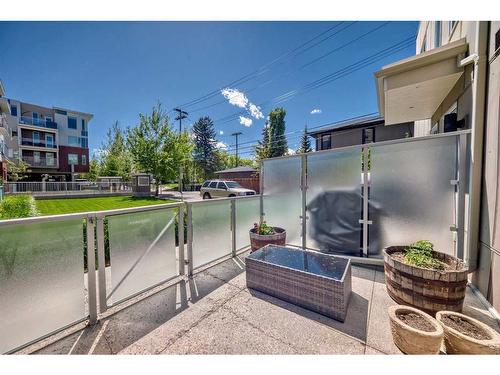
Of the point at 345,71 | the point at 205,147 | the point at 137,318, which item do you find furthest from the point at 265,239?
the point at 205,147

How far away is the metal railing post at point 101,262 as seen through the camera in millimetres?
2164

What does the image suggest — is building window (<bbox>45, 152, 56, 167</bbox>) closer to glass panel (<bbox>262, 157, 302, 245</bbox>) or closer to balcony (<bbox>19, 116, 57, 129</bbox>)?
balcony (<bbox>19, 116, 57, 129</bbox>)

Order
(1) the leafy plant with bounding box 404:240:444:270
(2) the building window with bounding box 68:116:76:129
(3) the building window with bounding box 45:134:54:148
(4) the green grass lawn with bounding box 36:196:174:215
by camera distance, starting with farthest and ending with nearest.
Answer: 1. (2) the building window with bounding box 68:116:76:129
2. (3) the building window with bounding box 45:134:54:148
3. (4) the green grass lawn with bounding box 36:196:174:215
4. (1) the leafy plant with bounding box 404:240:444:270

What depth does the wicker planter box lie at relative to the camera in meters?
2.22

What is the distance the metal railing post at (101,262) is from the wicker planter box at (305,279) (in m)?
1.75

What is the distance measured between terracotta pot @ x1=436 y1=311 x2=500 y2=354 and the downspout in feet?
4.87

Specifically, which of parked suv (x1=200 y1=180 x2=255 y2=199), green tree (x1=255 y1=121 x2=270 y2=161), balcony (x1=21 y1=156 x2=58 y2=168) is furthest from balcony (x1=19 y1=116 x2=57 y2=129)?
green tree (x1=255 y1=121 x2=270 y2=161)

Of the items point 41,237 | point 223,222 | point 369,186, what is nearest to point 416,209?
point 369,186

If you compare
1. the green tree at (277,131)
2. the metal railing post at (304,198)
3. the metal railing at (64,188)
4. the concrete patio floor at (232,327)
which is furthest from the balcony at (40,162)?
the metal railing post at (304,198)

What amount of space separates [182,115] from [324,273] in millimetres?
29877

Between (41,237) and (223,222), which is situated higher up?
(41,237)
